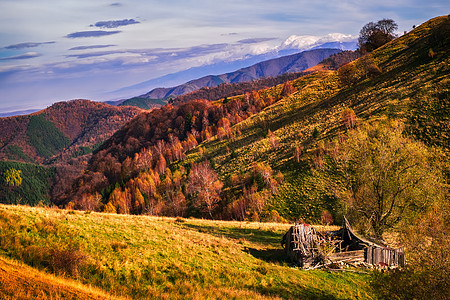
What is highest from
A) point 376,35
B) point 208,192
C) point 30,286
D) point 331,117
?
point 376,35

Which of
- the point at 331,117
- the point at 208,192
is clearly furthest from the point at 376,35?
the point at 208,192

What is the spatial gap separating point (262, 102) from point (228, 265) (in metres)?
190

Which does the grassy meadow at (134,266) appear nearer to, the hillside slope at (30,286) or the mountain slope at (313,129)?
the hillside slope at (30,286)

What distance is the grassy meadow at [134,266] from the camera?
33.8ft

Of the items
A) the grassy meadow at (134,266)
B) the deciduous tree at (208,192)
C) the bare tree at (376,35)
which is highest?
the bare tree at (376,35)

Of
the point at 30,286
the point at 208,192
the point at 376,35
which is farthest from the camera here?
the point at 376,35

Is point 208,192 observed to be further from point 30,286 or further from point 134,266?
point 30,286

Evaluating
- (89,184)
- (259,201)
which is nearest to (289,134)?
(259,201)

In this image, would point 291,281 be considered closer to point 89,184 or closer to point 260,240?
point 260,240

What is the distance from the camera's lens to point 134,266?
13352 millimetres

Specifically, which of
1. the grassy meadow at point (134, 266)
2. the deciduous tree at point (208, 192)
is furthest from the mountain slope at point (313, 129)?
the grassy meadow at point (134, 266)

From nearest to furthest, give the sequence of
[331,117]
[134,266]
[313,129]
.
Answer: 1. [134,266]
2. [313,129]
3. [331,117]

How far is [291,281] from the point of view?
15969mm

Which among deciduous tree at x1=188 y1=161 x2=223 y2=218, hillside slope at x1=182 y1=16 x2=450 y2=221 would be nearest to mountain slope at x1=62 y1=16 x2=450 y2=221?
hillside slope at x1=182 y1=16 x2=450 y2=221
